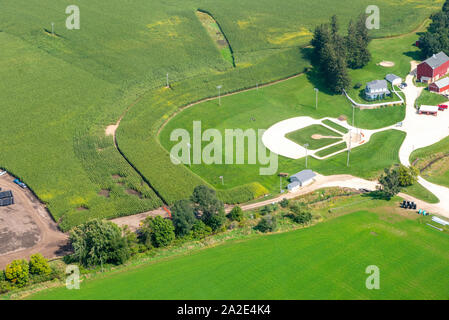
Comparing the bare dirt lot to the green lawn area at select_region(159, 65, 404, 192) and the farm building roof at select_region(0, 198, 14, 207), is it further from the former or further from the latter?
the green lawn area at select_region(159, 65, 404, 192)

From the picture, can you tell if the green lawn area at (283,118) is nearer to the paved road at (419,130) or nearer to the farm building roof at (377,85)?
the paved road at (419,130)

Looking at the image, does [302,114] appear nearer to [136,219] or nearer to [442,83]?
[442,83]

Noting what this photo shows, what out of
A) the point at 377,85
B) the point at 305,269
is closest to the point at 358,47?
the point at 377,85

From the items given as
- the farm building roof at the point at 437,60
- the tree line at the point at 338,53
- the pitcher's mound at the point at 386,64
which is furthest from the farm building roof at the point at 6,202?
the farm building roof at the point at 437,60

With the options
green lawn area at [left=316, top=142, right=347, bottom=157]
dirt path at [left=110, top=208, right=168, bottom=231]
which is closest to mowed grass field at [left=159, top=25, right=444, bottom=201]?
green lawn area at [left=316, top=142, right=347, bottom=157]

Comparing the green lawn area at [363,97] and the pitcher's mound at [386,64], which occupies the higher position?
the pitcher's mound at [386,64]

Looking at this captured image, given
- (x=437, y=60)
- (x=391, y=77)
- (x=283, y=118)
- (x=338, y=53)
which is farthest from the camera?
(x=437, y=60)
